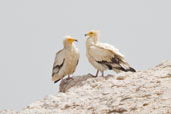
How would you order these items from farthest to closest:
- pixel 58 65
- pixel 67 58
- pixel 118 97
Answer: pixel 58 65, pixel 67 58, pixel 118 97

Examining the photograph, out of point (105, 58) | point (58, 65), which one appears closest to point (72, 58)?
point (58, 65)

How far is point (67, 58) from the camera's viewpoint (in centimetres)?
1349

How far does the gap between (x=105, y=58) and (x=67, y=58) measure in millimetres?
1307

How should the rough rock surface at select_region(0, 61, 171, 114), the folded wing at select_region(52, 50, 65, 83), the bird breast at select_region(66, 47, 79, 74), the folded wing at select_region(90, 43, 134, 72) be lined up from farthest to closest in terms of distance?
the folded wing at select_region(52, 50, 65, 83)
the bird breast at select_region(66, 47, 79, 74)
the folded wing at select_region(90, 43, 134, 72)
the rough rock surface at select_region(0, 61, 171, 114)

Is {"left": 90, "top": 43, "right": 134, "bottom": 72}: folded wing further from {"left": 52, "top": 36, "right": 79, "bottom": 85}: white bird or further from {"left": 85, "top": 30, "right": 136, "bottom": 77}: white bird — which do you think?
{"left": 52, "top": 36, "right": 79, "bottom": 85}: white bird

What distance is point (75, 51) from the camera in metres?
13.5

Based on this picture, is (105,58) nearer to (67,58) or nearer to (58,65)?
(67,58)

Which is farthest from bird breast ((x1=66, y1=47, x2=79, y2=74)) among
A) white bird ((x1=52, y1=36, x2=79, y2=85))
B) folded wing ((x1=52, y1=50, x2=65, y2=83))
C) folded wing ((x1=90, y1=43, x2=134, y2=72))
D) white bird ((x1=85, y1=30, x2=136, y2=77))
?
folded wing ((x1=90, y1=43, x2=134, y2=72))

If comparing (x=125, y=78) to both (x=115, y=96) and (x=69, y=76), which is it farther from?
(x=69, y=76)

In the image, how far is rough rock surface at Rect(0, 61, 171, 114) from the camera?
731 centimetres

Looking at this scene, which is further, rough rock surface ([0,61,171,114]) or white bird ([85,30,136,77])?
white bird ([85,30,136,77])

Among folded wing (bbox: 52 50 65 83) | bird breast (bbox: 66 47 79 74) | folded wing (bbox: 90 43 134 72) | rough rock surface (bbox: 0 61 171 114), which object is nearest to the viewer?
rough rock surface (bbox: 0 61 171 114)

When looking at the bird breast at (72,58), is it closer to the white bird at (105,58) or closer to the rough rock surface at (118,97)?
the white bird at (105,58)

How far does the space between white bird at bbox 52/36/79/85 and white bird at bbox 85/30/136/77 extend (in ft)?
1.99
